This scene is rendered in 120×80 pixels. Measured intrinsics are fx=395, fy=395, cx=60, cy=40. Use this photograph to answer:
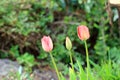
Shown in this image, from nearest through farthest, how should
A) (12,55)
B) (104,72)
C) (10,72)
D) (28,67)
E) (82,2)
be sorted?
(104,72), (10,72), (28,67), (12,55), (82,2)

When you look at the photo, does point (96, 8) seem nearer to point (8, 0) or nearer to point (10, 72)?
point (8, 0)

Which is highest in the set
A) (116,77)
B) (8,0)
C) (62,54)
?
(8,0)

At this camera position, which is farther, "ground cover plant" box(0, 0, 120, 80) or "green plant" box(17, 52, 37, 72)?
"ground cover plant" box(0, 0, 120, 80)

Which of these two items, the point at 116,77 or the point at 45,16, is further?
the point at 45,16

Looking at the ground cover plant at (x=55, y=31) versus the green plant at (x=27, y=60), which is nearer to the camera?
the green plant at (x=27, y=60)

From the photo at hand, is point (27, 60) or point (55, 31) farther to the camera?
→ point (55, 31)

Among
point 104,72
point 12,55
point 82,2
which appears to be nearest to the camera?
point 104,72

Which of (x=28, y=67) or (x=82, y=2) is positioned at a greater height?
(x=82, y=2)

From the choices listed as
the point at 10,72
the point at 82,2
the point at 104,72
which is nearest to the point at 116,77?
the point at 104,72
